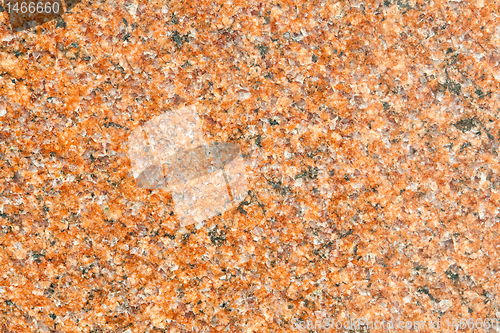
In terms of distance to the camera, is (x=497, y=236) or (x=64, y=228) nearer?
(x=64, y=228)

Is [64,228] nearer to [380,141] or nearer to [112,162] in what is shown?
[112,162]

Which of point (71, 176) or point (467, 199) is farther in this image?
point (467, 199)

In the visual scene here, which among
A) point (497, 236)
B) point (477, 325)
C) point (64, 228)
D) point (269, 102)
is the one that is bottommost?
point (477, 325)

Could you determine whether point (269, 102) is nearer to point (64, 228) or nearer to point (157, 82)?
point (157, 82)

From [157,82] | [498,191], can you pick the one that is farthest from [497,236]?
[157,82]

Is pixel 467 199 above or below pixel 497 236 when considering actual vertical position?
above

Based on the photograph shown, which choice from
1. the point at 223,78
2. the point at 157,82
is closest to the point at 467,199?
the point at 223,78
